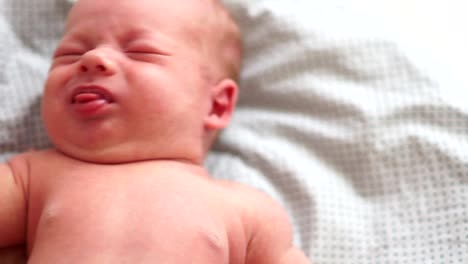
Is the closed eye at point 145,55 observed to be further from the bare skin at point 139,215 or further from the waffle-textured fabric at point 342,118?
the waffle-textured fabric at point 342,118

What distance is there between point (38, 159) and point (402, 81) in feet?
→ 2.65

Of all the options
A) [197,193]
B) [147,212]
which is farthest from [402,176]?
[147,212]

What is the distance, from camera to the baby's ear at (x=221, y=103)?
1177 mm

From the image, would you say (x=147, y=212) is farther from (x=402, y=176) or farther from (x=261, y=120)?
(x=402, y=176)

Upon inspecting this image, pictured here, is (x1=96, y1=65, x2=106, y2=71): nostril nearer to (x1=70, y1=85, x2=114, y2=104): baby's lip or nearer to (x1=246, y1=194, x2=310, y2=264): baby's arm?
(x1=70, y1=85, x2=114, y2=104): baby's lip

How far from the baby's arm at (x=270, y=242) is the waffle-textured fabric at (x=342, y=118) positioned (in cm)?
8

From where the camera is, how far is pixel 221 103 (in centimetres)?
120

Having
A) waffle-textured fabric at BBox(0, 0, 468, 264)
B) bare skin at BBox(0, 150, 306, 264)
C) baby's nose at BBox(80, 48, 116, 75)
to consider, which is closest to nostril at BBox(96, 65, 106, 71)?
baby's nose at BBox(80, 48, 116, 75)

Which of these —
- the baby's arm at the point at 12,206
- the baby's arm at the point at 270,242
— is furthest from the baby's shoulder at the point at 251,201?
the baby's arm at the point at 12,206

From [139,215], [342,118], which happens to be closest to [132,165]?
[139,215]

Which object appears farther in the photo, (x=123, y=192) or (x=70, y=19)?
(x=70, y=19)

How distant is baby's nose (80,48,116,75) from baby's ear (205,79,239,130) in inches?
9.3

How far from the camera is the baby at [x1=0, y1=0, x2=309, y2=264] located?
0.96m

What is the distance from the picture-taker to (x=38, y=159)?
3.63 ft
